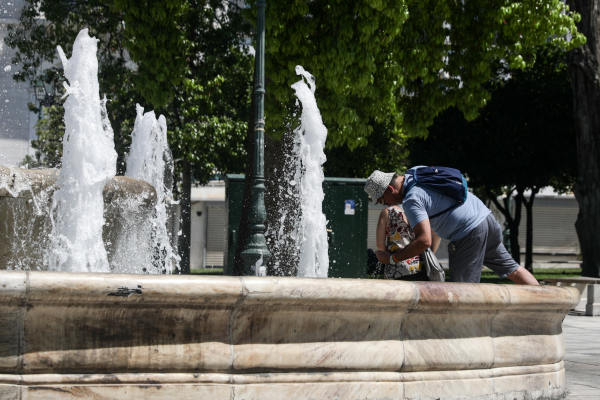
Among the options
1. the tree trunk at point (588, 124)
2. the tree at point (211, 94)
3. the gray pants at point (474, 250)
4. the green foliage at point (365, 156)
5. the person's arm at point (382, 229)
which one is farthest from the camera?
the green foliage at point (365, 156)

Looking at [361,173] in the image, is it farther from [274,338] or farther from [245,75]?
→ [274,338]

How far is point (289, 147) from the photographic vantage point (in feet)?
32.6

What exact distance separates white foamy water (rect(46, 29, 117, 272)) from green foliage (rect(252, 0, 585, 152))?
136 inches

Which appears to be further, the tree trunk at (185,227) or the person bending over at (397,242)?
the tree trunk at (185,227)

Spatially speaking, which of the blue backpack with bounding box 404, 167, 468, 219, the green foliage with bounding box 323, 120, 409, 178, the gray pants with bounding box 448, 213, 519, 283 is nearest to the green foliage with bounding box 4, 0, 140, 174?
the green foliage with bounding box 323, 120, 409, 178

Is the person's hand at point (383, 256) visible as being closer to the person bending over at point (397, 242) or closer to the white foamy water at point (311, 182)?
the person bending over at point (397, 242)

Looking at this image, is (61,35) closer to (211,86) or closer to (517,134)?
(211,86)

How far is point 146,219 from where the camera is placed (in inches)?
310

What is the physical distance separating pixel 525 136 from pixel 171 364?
70.5ft

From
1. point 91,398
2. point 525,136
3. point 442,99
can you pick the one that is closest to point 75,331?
point 91,398

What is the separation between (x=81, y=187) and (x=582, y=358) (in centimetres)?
506

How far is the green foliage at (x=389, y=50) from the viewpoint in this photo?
31.5 feet

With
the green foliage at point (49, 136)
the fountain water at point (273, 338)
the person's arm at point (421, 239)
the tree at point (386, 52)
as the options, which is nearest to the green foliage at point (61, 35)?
the tree at point (386, 52)

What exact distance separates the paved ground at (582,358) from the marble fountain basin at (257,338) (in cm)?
84
